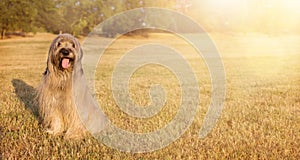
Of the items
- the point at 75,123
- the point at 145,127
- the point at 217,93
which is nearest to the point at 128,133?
the point at 145,127

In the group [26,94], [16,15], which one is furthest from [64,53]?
[16,15]

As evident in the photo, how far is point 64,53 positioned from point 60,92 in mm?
762

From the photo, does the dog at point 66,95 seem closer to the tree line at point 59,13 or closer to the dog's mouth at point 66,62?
the dog's mouth at point 66,62

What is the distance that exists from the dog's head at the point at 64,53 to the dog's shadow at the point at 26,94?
6.22 feet

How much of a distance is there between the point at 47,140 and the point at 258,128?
3.83 m

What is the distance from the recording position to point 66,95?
5551mm

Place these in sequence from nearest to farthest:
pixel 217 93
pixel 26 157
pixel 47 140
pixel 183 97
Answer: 1. pixel 26 157
2. pixel 47 140
3. pixel 183 97
4. pixel 217 93

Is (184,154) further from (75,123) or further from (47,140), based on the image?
(47,140)

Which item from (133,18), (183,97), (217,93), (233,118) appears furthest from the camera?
(133,18)

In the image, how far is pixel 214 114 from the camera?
25.4ft

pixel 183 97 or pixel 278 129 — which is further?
pixel 183 97

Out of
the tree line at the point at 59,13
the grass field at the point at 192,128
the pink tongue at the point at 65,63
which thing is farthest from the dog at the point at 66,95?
the tree line at the point at 59,13

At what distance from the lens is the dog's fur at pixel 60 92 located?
5191mm

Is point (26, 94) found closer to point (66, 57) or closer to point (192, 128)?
point (66, 57)
